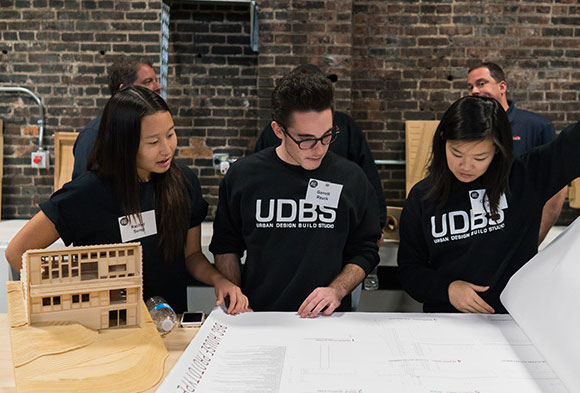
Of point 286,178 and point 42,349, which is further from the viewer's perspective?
point 286,178

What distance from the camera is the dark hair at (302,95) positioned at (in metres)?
1.51

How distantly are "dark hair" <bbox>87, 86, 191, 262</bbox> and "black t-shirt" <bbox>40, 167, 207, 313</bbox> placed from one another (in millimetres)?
24

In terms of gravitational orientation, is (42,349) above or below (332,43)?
below

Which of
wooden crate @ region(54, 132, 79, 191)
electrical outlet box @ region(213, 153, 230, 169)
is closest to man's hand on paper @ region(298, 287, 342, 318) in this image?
electrical outlet box @ region(213, 153, 230, 169)

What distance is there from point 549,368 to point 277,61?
8.92ft

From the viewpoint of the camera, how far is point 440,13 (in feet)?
11.7

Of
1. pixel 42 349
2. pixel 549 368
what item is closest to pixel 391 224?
pixel 549 368

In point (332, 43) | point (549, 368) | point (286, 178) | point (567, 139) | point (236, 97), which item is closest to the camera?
point (549, 368)

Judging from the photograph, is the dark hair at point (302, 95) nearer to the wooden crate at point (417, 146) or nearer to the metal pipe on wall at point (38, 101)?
the wooden crate at point (417, 146)

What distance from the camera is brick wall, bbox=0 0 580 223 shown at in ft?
11.5

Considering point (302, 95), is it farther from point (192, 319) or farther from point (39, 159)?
point (39, 159)

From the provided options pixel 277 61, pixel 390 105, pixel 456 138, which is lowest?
pixel 456 138

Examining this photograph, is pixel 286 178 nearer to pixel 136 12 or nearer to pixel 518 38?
pixel 136 12

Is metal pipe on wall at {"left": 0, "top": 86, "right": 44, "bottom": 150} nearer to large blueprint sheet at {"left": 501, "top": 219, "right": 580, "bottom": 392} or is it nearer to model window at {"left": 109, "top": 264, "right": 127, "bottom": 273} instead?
model window at {"left": 109, "top": 264, "right": 127, "bottom": 273}
